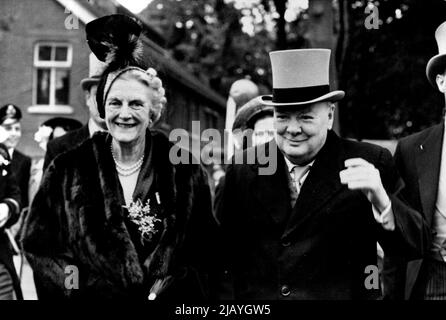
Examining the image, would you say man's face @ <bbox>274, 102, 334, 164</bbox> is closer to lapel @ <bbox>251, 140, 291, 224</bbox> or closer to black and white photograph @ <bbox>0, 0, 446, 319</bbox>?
black and white photograph @ <bbox>0, 0, 446, 319</bbox>

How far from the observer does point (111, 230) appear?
3.65 m

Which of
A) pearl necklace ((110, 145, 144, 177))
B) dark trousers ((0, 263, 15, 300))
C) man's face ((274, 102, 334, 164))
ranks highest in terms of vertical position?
man's face ((274, 102, 334, 164))

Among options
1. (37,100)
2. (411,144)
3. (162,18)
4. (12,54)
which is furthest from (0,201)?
(162,18)

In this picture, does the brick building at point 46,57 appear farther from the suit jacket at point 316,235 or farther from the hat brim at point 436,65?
the hat brim at point 436,65

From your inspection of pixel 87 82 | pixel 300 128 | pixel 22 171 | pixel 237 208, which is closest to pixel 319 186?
pixel 300 128

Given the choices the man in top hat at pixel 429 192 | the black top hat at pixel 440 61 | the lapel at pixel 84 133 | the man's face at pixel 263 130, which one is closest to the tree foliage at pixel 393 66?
the man's face at pixel 263 130

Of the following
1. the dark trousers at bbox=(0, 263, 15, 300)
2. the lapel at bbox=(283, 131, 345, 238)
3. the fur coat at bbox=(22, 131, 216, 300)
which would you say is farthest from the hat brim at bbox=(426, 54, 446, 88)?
the dark trousers at bbox=(0, 263, 15, 300)

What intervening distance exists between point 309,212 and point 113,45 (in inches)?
49.5

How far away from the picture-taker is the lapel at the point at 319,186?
141 inches

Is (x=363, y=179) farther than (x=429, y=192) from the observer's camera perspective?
No

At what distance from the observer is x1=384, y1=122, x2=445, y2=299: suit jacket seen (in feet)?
12.4

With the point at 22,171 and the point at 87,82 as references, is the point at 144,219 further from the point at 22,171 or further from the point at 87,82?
the point at 22,171

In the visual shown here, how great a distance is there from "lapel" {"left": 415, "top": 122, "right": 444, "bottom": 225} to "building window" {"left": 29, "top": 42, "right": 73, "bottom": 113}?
8.62 feet
